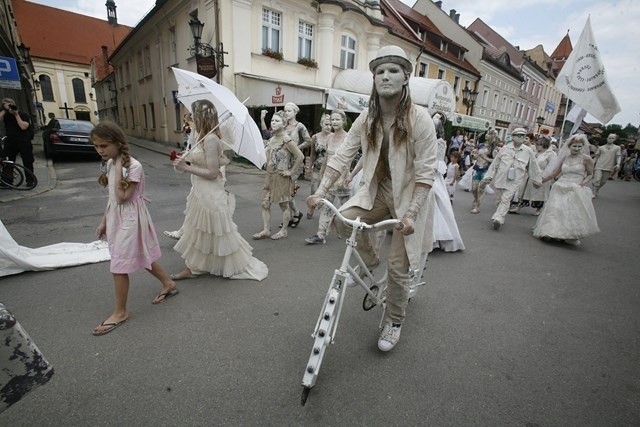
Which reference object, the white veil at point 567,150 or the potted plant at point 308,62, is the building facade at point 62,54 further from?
the white veil at point 567,150

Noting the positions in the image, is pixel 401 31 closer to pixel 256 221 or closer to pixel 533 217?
pixel 533 217

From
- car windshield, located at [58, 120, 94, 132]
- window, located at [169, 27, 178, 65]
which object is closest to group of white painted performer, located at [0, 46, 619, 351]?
car windshield, located at [58, 120, 94, 132]

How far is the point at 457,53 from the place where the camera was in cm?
2831

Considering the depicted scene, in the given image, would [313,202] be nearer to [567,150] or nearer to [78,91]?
[567,150]

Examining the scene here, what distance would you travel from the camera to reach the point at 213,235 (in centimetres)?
356

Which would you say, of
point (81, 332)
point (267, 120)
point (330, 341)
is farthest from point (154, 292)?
point (267, 120)

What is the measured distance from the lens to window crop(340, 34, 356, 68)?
669 inches

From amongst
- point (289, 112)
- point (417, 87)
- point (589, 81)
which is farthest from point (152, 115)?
point (589, 81)

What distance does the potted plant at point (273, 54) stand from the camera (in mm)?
13977

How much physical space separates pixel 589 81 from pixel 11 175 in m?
11.6

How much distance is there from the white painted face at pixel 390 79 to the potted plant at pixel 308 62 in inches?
576

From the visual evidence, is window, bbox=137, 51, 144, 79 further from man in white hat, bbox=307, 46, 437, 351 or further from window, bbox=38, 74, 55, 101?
window, bbox=38, 74, 55, 101

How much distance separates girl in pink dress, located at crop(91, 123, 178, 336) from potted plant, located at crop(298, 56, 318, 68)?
14.3m

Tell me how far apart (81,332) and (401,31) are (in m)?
23.9
